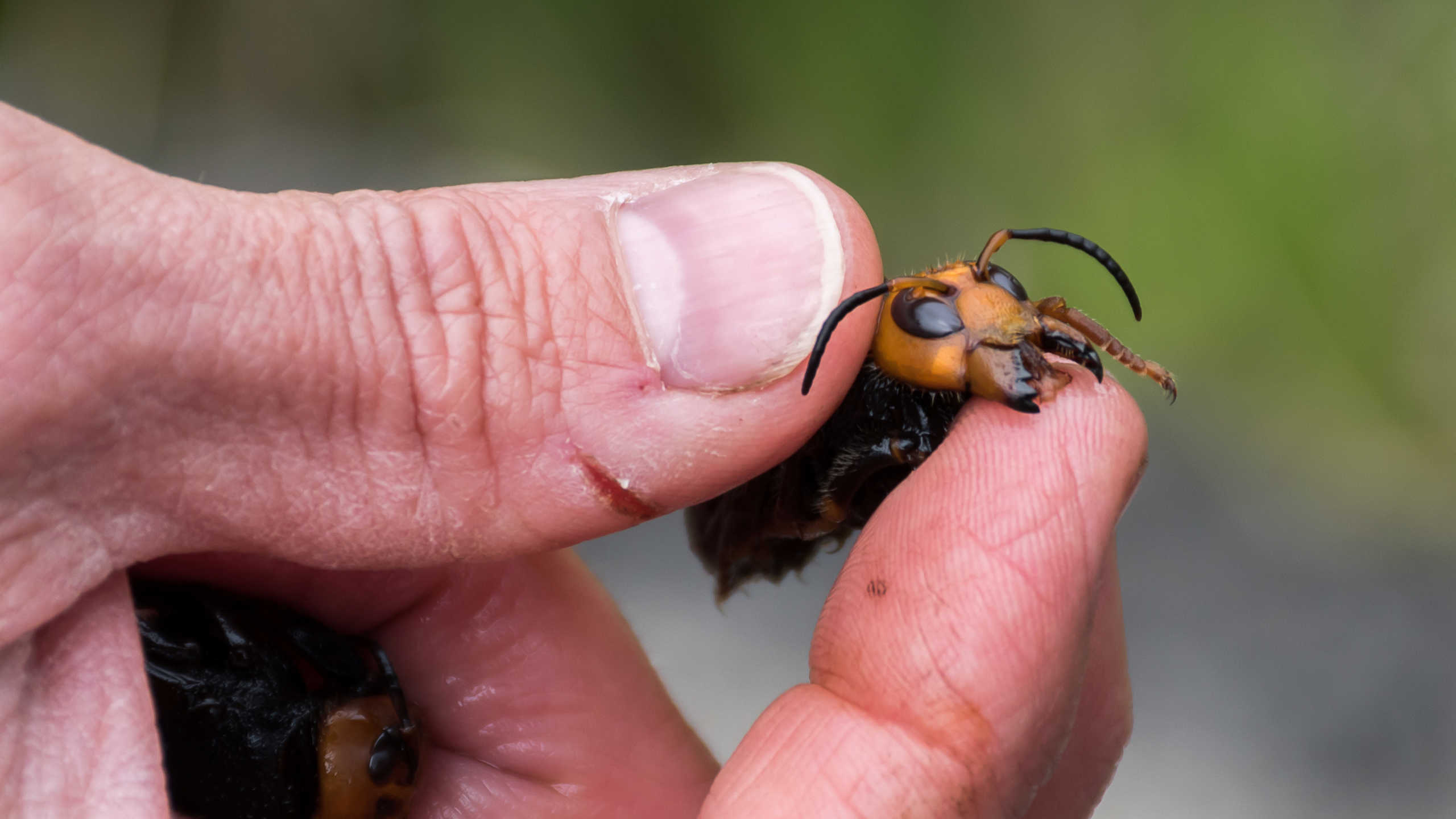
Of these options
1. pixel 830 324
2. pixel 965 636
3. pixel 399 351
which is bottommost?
pixel 965 636

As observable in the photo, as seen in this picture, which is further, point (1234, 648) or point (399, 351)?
point (1234, 648)

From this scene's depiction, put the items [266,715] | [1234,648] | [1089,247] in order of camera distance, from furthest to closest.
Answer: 1. [1234,648]
2. [266,715]
3. [1089,247]

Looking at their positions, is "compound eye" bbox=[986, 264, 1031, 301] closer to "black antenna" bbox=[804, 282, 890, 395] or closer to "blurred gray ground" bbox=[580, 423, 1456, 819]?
"black antenna" bbox=[804, 282, 890, 395]

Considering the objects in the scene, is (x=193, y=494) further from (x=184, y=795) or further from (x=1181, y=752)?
(x=1181, y=752)

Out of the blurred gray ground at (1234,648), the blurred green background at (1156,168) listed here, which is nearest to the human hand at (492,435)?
the blurred gray ground at (1234,648)

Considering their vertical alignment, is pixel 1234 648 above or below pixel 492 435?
below

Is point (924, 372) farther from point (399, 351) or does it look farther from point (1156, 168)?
point (1156, 168)

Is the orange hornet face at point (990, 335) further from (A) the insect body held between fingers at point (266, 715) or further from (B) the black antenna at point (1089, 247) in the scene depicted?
(A) the insect body held between fingers at point (266, 715)

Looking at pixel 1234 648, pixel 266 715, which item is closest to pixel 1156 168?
pixel 1234 648
